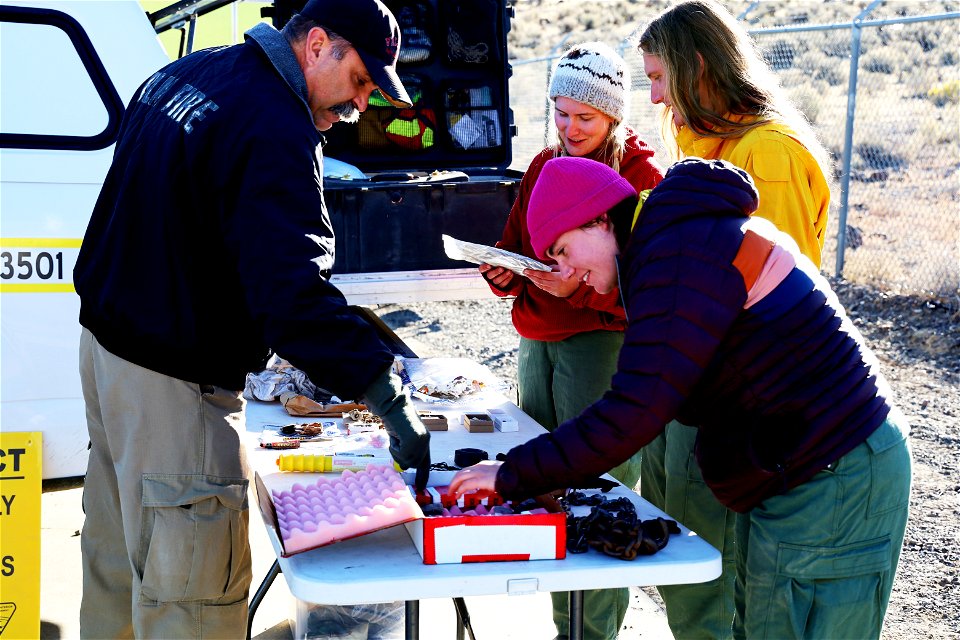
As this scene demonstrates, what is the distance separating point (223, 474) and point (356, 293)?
172 cm

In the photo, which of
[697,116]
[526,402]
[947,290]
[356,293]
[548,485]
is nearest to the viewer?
[548,485]

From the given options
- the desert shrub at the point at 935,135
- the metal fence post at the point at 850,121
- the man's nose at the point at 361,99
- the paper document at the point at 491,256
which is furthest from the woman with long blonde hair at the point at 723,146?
the desert shrub at the point at 935,135

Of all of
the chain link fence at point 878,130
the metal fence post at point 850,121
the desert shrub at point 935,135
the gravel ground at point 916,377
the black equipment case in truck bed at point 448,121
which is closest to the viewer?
the gravel ground at point 916,377

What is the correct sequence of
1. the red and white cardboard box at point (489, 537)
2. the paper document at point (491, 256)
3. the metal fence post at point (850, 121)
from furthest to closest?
the metal fence post at point (850, 121), the paper document at point (491, 256), the red and white cardboard box at point (489, 537)

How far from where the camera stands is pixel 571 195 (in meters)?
2.03

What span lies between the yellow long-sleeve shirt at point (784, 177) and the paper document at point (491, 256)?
1.91 ft

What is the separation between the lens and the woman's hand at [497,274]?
3.05m

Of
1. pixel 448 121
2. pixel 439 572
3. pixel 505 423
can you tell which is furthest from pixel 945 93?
pixel 439 572

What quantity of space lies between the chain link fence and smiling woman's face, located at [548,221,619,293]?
5322 mm

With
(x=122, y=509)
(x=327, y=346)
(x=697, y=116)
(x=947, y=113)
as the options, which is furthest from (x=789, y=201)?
(x=947, y=113)

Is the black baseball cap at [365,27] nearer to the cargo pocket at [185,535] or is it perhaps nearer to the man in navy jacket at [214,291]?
the man in navy jacket at [214,291]

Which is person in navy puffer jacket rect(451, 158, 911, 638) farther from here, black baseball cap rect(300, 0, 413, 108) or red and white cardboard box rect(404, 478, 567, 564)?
black baseball cap rect(300, 0, 413, 108)

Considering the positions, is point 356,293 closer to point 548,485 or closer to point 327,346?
point 327,346

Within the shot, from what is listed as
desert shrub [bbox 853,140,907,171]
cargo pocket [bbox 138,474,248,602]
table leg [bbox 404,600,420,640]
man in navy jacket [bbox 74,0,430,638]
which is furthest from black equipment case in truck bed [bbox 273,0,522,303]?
desert shrub [bbox 853,140,907,171]
